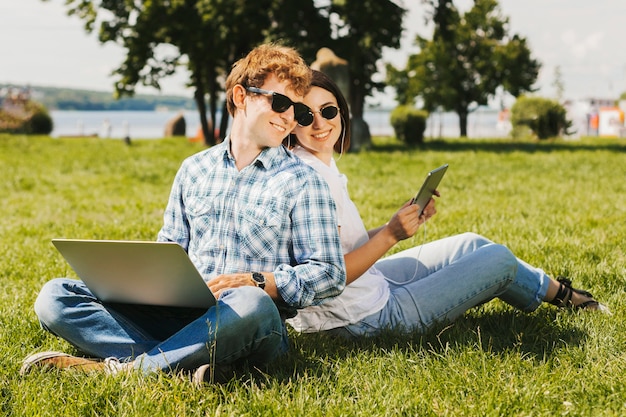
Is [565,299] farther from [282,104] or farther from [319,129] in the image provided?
[282,104]

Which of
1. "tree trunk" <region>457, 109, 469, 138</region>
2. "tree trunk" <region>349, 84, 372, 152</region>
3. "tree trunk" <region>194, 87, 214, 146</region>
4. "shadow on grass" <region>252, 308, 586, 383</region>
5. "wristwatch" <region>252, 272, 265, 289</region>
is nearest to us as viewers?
"wristwatch" <region>252, 272, 265, 289</region>

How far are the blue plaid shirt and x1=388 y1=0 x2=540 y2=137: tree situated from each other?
47.2 m

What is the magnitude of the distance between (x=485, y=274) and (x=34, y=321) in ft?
8.45

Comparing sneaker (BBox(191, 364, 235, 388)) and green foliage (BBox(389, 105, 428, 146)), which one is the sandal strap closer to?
sneaker (BBox(191, 364, 235, 388))

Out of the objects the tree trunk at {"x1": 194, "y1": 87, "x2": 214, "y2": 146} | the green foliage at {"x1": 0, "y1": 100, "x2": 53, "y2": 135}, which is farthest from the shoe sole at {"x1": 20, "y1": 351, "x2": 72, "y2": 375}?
the green foliage at {"x1": 0, "y1": 100, "x2": 53, "y2": 135}

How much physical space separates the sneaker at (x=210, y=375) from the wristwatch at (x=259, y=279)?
1.27 ft

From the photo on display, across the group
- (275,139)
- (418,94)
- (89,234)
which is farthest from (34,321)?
(418,94)

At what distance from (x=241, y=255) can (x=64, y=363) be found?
95 cm

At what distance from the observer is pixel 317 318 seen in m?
3.66

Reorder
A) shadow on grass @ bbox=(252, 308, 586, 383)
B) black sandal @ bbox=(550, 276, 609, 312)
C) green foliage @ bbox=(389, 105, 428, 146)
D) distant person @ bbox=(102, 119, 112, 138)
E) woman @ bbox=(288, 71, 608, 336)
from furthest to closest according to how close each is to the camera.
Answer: distant person @ bbox=(102, 119, 112, 138)
green foliage @ bbox=(389, 105, 428, 146)
black sandal @ bbox=(550, 276, 609, 312)
woman @ bbox=(288, 71, 608, 336)
shadow on grass @ bbox=(252, 308, 586, 383)

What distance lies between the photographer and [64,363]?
3303mm

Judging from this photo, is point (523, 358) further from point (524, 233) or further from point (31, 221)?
point (31, 221)

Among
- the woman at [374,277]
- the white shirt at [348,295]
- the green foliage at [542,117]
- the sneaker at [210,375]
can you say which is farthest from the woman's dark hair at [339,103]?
the green foliage at [542,117]

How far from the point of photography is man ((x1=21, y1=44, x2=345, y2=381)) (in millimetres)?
3104
